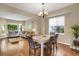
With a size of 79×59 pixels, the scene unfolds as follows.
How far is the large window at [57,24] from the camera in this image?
2088 millimetres

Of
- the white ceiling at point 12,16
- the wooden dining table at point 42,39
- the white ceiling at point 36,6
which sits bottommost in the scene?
the wooden dining table at point 42,39

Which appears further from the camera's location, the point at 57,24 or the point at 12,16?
the point at 57,24

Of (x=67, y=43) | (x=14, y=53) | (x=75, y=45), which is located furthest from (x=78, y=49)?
(x=14, y=53)

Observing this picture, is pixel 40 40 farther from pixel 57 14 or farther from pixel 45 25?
pixel 57 14

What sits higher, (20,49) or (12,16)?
(12,16)

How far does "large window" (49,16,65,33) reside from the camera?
2.09m

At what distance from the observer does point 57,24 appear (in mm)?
2166

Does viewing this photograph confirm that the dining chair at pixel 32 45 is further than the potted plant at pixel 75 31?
Yes

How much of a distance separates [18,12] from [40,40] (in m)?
0.74

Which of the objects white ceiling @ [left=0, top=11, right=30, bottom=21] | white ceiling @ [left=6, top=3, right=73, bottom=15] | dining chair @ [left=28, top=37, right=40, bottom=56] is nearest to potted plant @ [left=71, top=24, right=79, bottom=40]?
white ceiling @ [left=6, top=3, right=73, bottom=15]

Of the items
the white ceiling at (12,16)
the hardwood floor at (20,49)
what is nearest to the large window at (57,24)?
the hardwood floor at (20,49)

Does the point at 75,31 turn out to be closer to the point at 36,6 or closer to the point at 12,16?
the point at 36,6

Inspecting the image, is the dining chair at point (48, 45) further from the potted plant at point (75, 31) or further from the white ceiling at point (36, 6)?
the white ceiling at point (36, 6)

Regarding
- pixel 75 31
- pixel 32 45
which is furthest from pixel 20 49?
pixel 75 31
